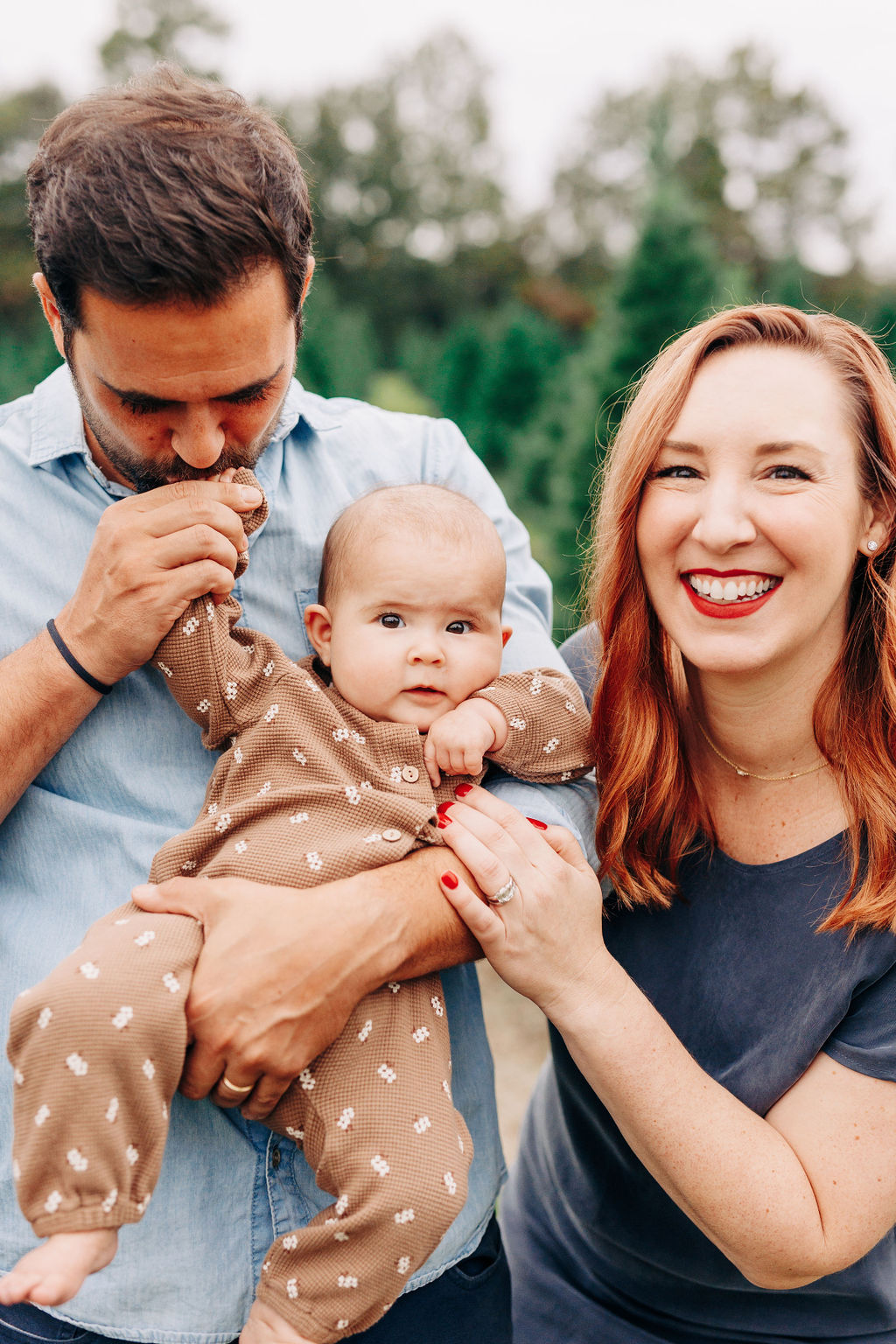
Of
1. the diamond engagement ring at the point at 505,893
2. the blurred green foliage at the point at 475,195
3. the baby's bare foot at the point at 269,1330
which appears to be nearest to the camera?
the baby's bare foot at the point at 269,1330

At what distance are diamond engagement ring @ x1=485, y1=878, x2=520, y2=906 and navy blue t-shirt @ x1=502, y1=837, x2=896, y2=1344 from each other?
1.62 ft

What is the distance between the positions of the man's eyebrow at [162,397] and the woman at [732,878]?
812 mm

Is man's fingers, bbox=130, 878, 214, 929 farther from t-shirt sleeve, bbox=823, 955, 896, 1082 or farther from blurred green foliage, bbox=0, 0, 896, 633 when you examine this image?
blurred green foliage, bbox=0, 0, 896, 633

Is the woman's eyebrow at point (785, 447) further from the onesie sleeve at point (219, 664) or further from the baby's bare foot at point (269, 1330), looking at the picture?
the baby's bare foot at point (269, 1330)

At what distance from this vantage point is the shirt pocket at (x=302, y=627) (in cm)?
211

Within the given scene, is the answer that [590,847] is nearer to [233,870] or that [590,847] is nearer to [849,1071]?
[849,1071]

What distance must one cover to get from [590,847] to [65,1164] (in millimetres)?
1161

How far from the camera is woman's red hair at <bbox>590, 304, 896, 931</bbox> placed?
6.70ft

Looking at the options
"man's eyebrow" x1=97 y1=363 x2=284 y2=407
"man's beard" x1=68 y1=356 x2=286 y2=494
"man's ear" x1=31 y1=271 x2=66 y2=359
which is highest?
"man's ear" x1=31 y1=271 x2=66 y2=359

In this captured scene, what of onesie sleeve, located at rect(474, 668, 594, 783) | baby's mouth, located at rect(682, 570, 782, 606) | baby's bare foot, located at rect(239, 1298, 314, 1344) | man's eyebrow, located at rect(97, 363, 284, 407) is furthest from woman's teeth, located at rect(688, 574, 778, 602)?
baby's bare foot, located at rect(239, 1298, 314, 1344)

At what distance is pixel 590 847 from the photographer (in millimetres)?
2154

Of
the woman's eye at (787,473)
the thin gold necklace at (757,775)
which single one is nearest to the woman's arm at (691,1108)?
the thin gold necklace at (757,775)

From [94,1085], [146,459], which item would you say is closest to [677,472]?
[146,459]

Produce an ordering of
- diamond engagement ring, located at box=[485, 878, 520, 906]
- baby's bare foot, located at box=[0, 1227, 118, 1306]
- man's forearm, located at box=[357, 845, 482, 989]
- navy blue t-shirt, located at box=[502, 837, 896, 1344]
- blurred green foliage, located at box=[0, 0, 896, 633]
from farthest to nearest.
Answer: blurred green foliage, located at box=[0, 0, 896, 633], navy blue t-shirt, located at box=[502, 837, 896, 1344], diamond engagement ring, located at box=[485, 878, 520, 906], man's forearm, located at box=[357, 845, 482, 989], baby's bare foot, located at box=[0, 1227, 118, 1306]
